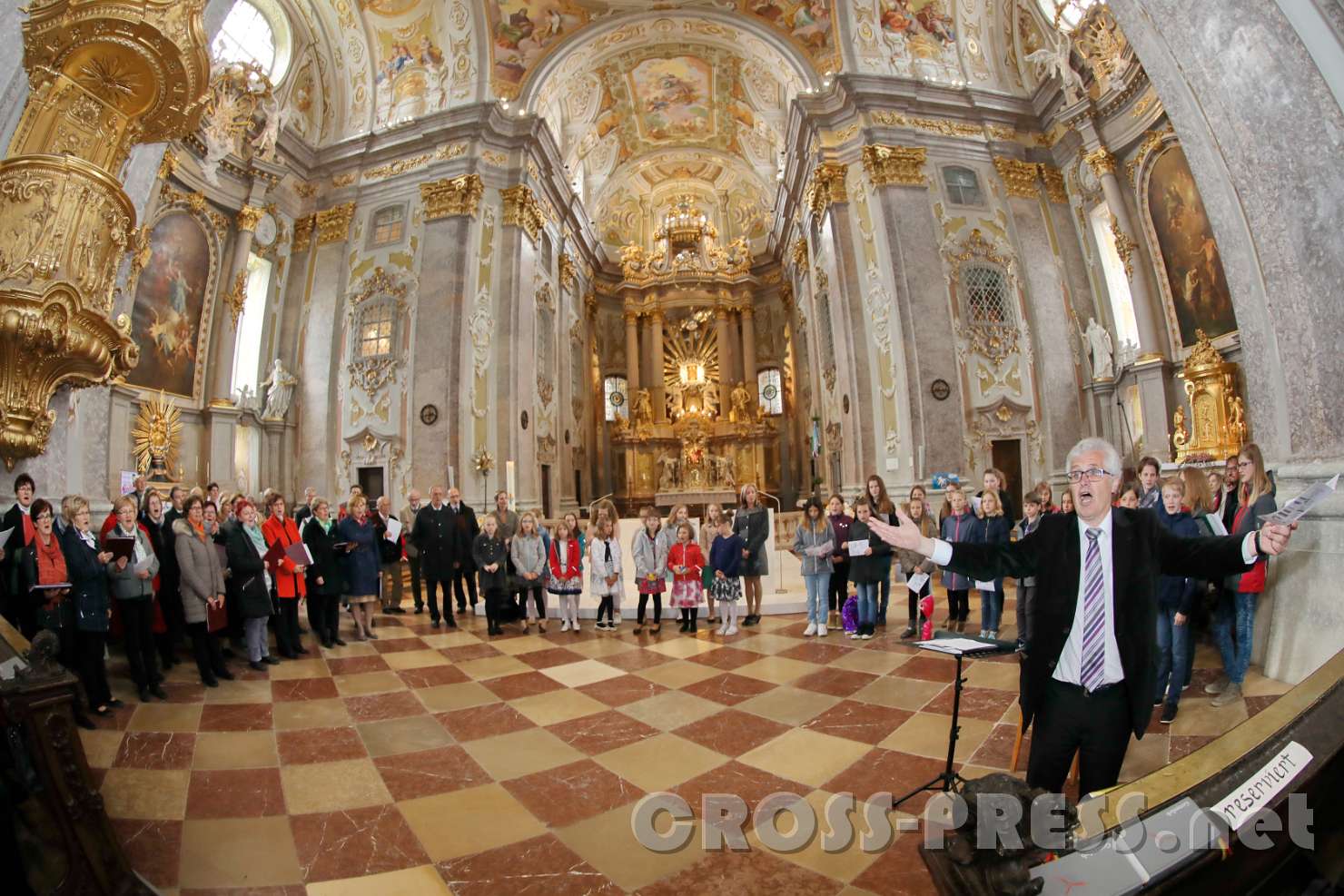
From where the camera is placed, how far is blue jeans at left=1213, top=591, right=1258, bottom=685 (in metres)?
3.85

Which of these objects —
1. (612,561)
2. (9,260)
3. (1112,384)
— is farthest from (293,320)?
(1112,384)

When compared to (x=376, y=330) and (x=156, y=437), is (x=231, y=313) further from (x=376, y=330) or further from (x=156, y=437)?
(x=156, y=437)

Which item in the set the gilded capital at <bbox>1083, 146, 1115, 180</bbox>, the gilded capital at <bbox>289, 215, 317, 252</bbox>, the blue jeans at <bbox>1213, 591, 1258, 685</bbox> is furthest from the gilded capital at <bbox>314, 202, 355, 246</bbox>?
the blue jeans at <bbox>1213, 591, 1258, 685</bbox>

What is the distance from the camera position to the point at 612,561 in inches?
280

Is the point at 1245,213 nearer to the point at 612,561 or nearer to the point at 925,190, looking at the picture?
the point at 612,561

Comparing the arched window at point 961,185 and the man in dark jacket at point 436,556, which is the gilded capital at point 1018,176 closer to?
the arched window at point 961,185

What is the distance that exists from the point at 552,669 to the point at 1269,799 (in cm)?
504

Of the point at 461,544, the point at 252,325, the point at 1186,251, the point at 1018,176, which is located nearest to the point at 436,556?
the point at 461,544

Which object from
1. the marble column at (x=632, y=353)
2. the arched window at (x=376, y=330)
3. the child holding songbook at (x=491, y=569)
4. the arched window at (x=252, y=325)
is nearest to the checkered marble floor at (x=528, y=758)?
the child holding songbook at (x=491, y=569)

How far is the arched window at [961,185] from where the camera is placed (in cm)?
1525

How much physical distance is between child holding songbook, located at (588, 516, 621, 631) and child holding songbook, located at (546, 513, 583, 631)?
7.1 inches

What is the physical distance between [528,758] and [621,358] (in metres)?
24.0

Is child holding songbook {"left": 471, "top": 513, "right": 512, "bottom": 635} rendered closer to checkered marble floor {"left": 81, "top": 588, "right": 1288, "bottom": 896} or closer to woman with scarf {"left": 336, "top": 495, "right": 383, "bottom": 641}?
woman with scarf {"left": 336, "top": 495, "right": 383, "bottom": 641}

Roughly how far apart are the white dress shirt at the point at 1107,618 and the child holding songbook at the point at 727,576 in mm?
4751
